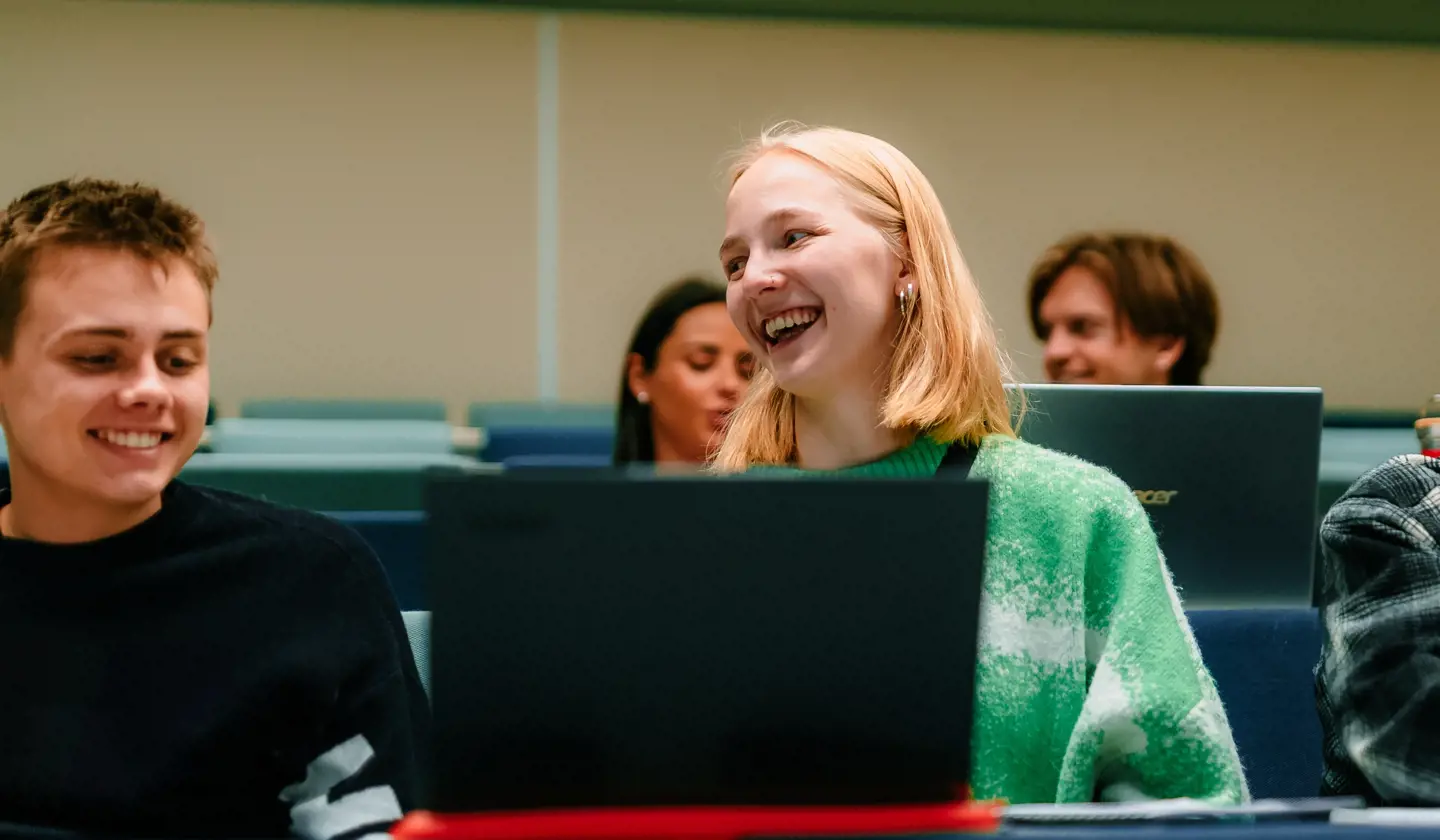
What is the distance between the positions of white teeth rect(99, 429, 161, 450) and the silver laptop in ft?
3.14

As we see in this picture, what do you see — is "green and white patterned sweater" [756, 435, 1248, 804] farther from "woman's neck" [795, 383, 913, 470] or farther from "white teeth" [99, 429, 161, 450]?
"white teeth" [99, 429, 161, 450]

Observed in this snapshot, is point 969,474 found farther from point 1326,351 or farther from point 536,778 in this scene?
point 1326,351

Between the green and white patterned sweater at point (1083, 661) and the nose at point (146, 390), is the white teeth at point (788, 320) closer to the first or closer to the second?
the green and white patterned sweater at point (1083, 661)

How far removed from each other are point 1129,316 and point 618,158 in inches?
120

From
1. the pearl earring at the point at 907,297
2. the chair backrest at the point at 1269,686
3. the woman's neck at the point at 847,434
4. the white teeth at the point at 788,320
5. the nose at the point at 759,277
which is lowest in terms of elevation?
the chair backrest at the point at 1269,686

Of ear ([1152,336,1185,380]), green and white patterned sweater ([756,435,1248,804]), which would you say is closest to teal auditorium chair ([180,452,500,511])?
green and white patterned sweater ([756,435,1248,804])

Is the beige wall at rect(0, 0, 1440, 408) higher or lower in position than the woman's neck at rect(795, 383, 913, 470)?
higher

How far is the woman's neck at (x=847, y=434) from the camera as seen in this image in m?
1.34

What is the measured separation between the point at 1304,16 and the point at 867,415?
14.9 ft

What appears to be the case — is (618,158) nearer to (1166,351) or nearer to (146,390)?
(1166,351)

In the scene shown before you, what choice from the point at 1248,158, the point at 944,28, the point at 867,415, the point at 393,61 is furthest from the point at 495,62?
the point at 867,415

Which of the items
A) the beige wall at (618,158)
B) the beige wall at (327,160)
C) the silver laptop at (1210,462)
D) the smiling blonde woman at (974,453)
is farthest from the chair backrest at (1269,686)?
the beige wall at (327,160)

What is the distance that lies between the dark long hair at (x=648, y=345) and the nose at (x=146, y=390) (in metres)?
1.39

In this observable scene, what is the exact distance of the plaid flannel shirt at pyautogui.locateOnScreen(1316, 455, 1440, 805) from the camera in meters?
1.07
